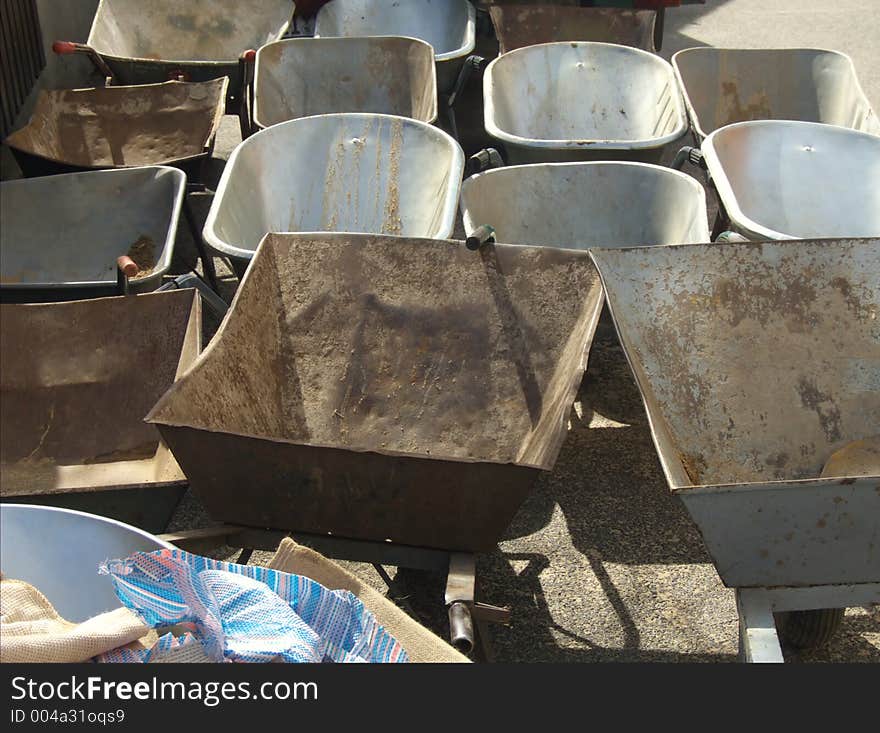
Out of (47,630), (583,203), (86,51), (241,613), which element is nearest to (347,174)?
(583,203)

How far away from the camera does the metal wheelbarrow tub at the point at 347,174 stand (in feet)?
13.1

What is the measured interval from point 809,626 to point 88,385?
85.4 inches

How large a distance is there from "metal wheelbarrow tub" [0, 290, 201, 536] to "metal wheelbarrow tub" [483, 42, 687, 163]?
8.18 feet

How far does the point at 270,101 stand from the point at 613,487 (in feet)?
9.55

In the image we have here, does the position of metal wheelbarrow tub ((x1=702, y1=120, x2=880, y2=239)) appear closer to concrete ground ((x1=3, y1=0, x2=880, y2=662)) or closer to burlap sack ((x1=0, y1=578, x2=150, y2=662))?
concrete ground ((x1=3, y1=0, x2=880, y2=662))

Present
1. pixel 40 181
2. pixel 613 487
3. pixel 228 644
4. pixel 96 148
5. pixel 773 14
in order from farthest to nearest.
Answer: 1. pixel 773 14
2. pixel 96 148
3. pixel 40 181
4. pixel 613 487
5. pixel 228 644

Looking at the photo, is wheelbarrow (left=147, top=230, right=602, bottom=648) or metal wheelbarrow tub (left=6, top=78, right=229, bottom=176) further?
metal wheelbarrow tub (left=6, top=78, right=229, bottom=176)

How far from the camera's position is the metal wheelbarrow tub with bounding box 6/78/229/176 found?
187 inches

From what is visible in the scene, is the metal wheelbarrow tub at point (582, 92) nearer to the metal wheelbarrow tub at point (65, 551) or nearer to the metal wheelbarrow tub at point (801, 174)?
the metal wheelbarrow tub at point (801, 174)

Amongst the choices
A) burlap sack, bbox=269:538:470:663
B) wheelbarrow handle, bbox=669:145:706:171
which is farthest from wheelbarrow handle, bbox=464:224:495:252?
wheelbarrow handle, bbox=669:145:706:171

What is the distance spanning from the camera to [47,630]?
1.62 meters

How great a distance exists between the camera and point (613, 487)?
11.4ft

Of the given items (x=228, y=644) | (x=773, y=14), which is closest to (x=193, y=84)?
(x=228, y=644)

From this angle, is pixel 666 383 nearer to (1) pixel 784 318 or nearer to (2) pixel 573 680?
(1) pixel 784 318
